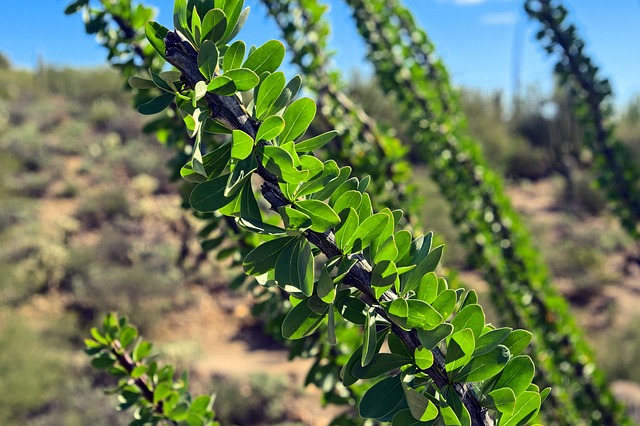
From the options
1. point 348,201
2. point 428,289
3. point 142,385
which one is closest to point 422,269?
point 428,289

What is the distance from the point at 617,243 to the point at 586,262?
148cm

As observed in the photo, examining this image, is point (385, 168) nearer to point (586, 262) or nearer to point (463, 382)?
point (463, 382)

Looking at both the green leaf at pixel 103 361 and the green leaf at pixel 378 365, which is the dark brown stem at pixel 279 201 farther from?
the green leaf at pixel 103 361

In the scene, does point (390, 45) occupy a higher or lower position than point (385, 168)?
higher

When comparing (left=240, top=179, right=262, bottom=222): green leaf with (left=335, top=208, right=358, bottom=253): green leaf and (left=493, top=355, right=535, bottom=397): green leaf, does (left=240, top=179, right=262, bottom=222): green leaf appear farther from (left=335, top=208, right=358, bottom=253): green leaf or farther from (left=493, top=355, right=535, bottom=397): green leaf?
(left=493, top=355, right=535, bottom=397): green leaf

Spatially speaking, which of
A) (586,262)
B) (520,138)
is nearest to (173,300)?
(586,262)

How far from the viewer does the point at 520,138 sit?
16.8 meters

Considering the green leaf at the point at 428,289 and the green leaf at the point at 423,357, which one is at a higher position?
the green leaf at the point at 428,289

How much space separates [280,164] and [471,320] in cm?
32

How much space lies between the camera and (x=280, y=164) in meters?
0.74

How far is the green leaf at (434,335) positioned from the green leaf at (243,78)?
0.37 m

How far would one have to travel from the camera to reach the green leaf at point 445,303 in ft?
2.64

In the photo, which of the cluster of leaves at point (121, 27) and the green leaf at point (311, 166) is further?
the cluster of leaves at point (121, 27)

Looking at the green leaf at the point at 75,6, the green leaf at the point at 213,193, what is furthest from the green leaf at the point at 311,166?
the green leaf at the point at 75,6
